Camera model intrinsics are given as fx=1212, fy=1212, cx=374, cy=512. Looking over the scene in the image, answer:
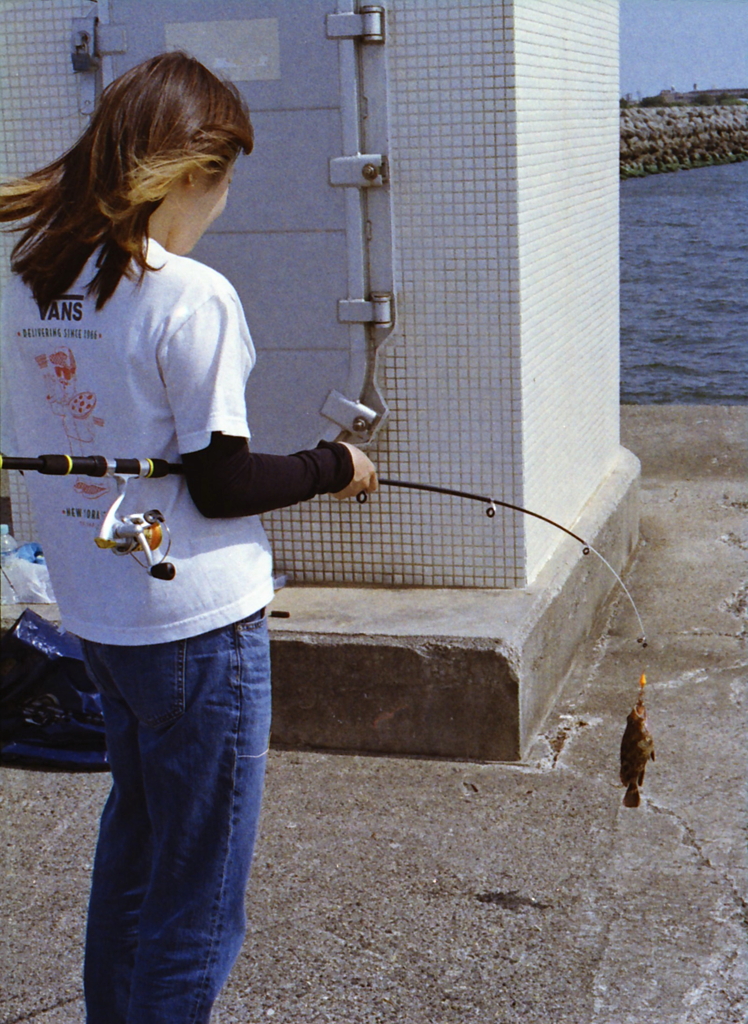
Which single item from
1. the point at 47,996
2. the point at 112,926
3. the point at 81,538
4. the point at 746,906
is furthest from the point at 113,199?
the point at 746,906

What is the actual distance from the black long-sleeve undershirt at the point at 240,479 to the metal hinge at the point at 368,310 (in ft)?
6.49

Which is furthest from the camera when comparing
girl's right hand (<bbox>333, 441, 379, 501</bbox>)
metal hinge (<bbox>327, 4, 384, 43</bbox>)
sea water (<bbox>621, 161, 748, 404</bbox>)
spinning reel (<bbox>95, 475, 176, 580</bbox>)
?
sea water (<bbox>621, 161, 748, 404</bbox>)

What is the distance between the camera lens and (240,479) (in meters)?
1.89

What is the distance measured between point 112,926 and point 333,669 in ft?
5.65

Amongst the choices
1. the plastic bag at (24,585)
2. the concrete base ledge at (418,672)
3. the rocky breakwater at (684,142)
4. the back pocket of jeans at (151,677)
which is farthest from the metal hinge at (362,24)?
the rocky breakwater at (684,142)

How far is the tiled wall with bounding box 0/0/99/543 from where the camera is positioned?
4.09 metres

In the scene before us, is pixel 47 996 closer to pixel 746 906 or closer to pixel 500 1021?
pixel 500 1021

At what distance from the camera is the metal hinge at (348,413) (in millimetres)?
4039

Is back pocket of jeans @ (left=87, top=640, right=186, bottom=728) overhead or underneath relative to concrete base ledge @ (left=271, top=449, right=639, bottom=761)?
overhead

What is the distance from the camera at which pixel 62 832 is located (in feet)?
11.5

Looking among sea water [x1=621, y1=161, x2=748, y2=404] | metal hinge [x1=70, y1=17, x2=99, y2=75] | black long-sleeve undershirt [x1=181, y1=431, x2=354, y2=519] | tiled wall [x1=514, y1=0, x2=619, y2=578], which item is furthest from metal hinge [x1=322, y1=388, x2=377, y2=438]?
sea water [x1=621, y1=161, x2=748, y2=404]

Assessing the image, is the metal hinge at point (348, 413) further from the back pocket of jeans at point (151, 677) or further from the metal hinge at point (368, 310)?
the back pocket of jeans at point (151, 677)

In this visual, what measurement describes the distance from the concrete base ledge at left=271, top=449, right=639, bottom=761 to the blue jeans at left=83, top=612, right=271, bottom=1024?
1.73 meters

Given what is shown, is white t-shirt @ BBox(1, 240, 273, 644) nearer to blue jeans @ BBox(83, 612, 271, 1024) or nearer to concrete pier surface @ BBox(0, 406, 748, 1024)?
blue jeans @ BBox(83, 612, 271, 1024)
